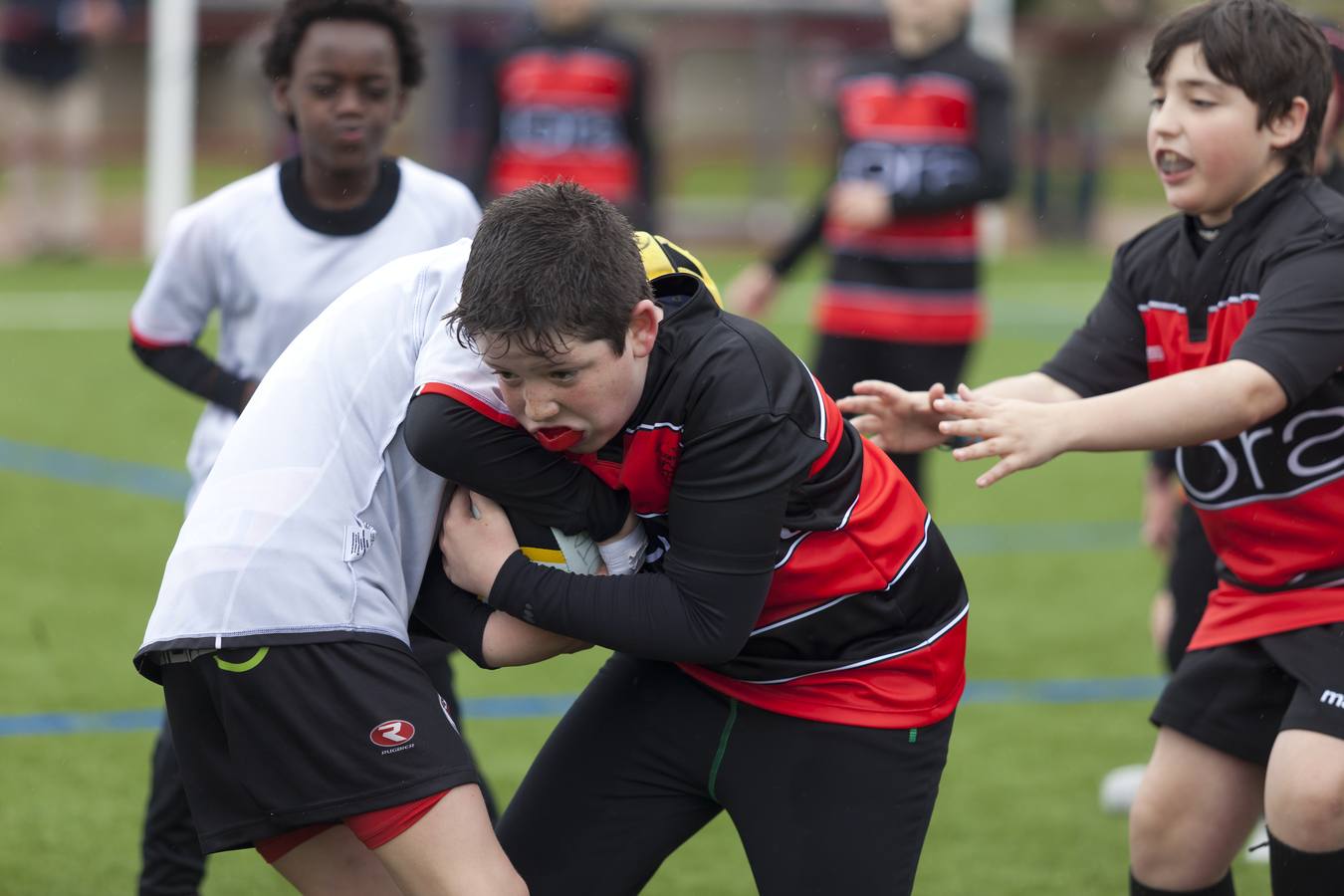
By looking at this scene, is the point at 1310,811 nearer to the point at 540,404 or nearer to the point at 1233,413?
the point at 1233,413

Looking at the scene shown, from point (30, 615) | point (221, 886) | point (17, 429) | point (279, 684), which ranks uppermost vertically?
point (279, 684)

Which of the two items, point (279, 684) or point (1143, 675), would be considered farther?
point (1143, 675)

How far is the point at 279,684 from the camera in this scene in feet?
8.14

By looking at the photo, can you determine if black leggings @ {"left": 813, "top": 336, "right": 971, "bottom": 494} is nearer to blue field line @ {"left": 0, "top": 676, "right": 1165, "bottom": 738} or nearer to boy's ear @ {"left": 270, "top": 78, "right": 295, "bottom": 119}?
blue field line @ {"left": 0, "top": 676, "right": 1165, "bottom": 738}

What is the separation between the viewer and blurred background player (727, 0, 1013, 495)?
592 cm

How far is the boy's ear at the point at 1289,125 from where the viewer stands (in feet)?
9.81

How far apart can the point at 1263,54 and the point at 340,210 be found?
5.92 ft

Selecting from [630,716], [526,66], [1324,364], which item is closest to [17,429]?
[526,66]

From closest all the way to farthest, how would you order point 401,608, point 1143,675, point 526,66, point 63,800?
point 401,608
point 63,800
point 1143,675
point 526,66

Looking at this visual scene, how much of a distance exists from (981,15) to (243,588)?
47.7ft

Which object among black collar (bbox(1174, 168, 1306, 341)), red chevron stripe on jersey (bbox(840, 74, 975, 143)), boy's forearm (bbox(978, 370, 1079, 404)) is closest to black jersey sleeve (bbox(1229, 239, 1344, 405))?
black collar (bbox(1174, 168, 1306, 341))

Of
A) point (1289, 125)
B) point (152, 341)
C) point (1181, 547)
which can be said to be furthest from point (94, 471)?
point (1289, 125)

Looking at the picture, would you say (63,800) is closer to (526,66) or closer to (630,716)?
(630,716)

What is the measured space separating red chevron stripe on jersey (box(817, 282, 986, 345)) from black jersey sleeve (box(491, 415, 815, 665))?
3425 millimetres
